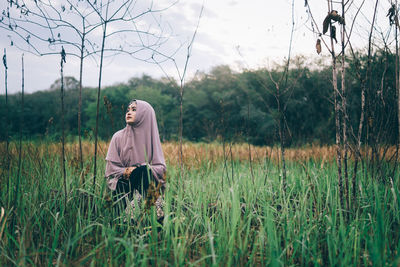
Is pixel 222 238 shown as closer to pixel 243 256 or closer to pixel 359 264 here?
pixel 243 256

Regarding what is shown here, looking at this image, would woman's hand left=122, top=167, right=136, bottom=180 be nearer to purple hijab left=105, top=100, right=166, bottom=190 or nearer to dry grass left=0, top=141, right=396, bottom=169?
purple hijab left=105, top=100, right=166, bottom=190

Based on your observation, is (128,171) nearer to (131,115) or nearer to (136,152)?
(136,152)

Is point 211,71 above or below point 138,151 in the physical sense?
above

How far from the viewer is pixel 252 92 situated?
69.8 ft

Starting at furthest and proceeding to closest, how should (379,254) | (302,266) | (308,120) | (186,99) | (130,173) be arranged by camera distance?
1. (186,99)
2. (308,120)
3. (130,173)
4. (302,266)
5. (379,254)

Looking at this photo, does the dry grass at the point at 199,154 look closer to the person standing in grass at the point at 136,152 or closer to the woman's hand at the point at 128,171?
the person standing in grass at the point at 136,152

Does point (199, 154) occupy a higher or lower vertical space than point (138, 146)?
lower

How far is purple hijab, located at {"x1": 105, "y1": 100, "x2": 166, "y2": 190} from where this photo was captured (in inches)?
95.2

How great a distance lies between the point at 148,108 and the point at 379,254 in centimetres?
208

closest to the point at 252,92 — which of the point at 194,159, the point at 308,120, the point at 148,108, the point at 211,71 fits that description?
the point at 308,120

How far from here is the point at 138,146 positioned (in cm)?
245

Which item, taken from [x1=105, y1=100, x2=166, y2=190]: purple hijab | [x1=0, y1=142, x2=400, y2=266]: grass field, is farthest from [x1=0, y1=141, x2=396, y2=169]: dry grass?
[x1=0, y1=142, x2=400, y2=266]: grass field

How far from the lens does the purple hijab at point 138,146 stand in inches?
95.2

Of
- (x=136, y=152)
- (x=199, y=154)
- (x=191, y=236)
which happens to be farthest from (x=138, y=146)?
(x=199, y=154)
